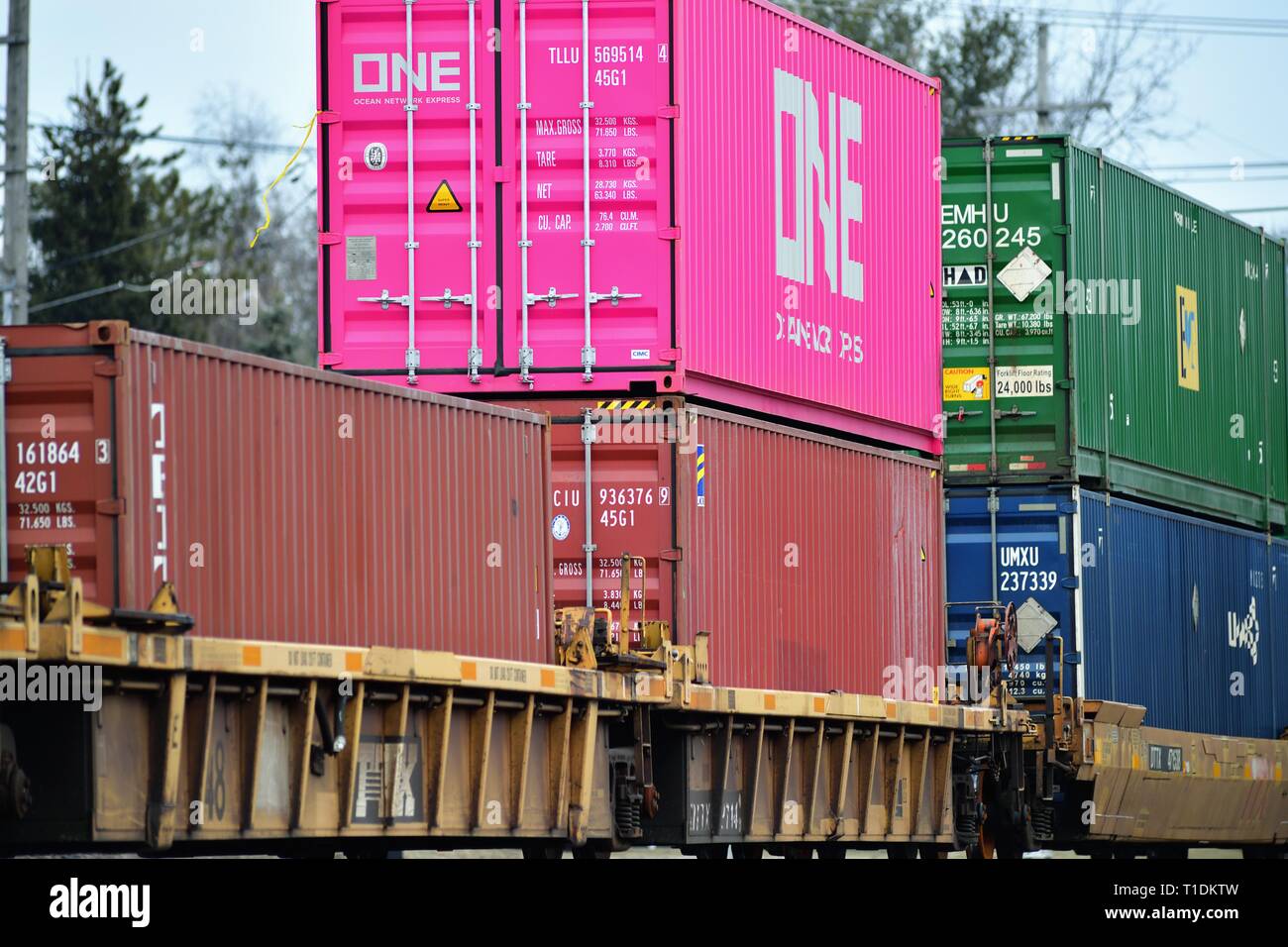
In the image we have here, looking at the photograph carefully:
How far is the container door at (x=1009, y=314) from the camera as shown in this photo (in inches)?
741

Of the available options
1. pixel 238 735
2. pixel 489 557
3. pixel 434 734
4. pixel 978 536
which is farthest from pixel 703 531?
pixel 978 536

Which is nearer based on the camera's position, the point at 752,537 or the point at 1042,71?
the point at 752,537

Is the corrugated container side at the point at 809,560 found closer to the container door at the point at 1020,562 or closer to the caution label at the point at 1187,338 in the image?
the container door at the point at 1020,562

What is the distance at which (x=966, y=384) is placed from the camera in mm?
19078

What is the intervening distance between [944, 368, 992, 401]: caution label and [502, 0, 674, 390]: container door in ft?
21.4

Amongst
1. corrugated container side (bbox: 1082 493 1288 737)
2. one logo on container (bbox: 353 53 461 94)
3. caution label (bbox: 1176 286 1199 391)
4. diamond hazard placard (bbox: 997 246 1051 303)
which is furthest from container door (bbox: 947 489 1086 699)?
one logo on container (bbox: 353 53 461 94)

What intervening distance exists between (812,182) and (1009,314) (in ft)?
14.9

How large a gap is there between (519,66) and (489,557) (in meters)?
3.08

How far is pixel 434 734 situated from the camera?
10906 mm

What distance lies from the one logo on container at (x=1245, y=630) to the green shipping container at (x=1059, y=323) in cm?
154

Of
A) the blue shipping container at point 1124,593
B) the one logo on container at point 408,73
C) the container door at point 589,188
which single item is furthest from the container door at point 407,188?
the blue shipping container at point 1124,593

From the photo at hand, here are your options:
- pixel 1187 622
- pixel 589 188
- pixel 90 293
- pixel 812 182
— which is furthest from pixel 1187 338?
pixel 90 293

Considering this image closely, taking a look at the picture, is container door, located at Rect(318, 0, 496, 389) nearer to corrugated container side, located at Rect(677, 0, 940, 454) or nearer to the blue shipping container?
corrugated container side, located at Rect(677, 0, 940, 454)

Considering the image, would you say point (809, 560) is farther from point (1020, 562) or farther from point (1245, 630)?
point (1245, 630)
